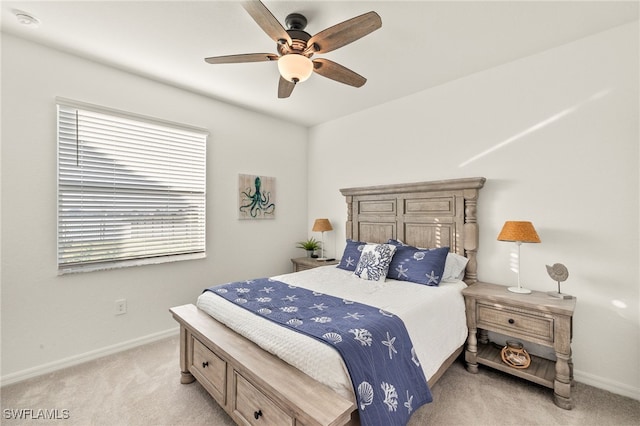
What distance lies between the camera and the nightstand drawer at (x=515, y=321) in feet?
6.75

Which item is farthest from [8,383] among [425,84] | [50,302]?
[425,84]

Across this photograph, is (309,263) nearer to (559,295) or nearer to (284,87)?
(284,87)

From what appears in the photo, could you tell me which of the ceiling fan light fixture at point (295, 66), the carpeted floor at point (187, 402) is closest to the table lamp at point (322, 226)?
the carpeted floor at point (187, 402)

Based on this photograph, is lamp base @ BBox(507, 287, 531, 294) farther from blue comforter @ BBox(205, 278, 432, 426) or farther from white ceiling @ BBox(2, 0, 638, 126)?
white ceiling @ BBox(2, 0, 638, 126)

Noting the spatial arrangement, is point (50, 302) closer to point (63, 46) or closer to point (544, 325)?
point (63, 46)

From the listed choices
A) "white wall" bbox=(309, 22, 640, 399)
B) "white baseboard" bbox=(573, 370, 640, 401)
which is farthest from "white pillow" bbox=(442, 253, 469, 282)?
"white baseboard" bbox=(573, 370, 640, 401)

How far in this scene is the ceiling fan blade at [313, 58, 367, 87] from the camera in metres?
2.02

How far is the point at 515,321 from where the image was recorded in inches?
85.9

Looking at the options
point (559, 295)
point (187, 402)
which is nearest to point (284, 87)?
point (187, 402)

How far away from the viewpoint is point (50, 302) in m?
2.41

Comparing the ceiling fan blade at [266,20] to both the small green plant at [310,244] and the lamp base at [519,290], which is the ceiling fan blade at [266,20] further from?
the small green plant at [310,244]

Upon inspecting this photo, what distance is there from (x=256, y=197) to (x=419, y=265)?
2.29 metres

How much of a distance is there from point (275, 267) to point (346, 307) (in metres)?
2.34

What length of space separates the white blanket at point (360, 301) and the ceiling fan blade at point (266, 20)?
1.77m
